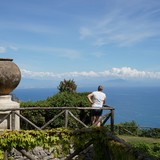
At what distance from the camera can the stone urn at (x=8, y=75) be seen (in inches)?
556

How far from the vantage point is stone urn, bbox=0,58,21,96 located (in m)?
14.1

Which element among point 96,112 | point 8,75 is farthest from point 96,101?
point 8,75

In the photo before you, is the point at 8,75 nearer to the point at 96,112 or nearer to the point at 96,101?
the point at 96,101

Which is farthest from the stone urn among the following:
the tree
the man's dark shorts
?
the tree

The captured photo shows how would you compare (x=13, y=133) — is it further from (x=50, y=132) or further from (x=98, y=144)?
(x=98, y=144)

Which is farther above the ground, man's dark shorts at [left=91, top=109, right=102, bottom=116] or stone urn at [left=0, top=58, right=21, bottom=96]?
stone urn at [left=0, top=58, right=21, bottom=96]

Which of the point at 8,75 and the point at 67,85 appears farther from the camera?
the point at 67,85

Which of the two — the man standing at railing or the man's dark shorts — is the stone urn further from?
the man's dark shorts

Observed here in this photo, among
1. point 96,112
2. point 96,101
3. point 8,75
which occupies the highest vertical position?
point 8,75

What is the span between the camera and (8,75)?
46.5 ft

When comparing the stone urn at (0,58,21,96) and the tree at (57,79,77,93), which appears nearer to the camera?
the stone urn at (0,58,21,96)

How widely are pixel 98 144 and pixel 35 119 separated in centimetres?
1007

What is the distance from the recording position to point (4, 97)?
47.6 ft

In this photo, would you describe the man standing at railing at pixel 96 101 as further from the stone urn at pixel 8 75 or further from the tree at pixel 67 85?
the tree at pixel 67 85
